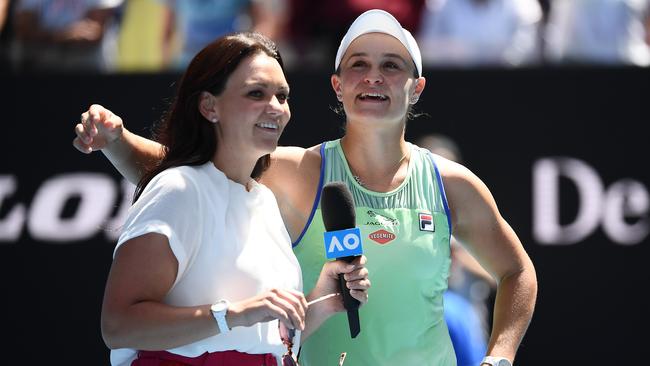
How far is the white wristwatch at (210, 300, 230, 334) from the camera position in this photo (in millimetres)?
2990

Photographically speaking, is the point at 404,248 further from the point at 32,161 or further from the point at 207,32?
the point at 207,32

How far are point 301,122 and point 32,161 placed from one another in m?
1.64

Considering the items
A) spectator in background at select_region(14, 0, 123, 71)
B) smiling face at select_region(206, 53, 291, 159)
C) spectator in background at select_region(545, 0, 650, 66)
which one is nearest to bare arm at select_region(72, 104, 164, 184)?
smiling face at select_region(206, 53, 291, 159)

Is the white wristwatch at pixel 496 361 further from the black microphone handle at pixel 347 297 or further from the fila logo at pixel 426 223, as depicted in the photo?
the black microphone handle at pixel 347 297

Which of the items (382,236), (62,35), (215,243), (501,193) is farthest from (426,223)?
(62,35)

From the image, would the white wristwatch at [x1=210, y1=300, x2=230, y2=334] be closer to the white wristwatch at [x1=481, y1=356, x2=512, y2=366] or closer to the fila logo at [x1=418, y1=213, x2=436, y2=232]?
the fila logo at [x1=418, y1=213, x2=436, y2=232]

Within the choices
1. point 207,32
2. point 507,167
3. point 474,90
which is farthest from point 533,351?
point 207,32

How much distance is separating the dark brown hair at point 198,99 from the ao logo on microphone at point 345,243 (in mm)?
443

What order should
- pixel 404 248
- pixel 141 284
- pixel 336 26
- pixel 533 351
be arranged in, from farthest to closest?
pixel 336 26
pixel 533 351
pixel 404 248
pixel 141 284

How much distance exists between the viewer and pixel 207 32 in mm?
7758

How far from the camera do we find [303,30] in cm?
773

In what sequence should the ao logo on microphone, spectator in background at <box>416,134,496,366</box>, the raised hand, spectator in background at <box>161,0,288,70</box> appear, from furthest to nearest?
spectator in background at <box>161,0,288,70</box> < spectator in background at <box>416,134,496,366</box> < the raised hand < the ao logo on microphone

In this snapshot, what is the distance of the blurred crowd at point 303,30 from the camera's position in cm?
747

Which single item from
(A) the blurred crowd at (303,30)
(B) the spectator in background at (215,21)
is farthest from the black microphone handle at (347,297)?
(B) the spectator in background at (215,21)
